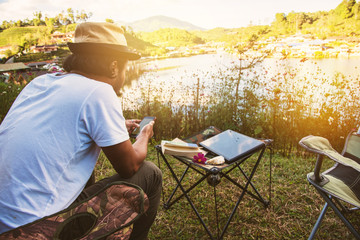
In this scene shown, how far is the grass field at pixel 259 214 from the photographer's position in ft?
6.10

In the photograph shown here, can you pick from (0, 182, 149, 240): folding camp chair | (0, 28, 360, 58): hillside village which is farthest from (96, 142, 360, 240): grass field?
(0, 28, 360, 58): hillside village

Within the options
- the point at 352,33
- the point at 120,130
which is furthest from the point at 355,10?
the point at 120,130

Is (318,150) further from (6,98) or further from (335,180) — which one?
(6,98)

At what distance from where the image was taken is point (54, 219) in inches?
31.8

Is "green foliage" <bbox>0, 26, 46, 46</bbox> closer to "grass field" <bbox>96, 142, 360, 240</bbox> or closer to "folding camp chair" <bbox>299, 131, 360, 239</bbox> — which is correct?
"grass field" <bbox>96, 142, 360, 240</bbox>

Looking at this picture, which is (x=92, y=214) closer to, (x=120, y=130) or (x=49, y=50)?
(x=120, y=130)

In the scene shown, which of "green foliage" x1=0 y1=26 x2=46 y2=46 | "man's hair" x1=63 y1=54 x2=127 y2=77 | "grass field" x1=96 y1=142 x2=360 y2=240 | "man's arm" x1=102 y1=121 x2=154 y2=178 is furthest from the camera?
"green foliage" x1=0 y1=26 x2=46 y2=46

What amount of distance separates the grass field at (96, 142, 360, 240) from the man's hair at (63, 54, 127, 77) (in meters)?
1.46

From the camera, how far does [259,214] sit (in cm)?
206

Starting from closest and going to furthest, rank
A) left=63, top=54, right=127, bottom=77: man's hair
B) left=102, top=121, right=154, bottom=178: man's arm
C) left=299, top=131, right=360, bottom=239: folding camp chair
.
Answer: left=102, top=121, right=154, bottom=178: man's arm < left=63, top=54, right=127, bottom=77: man's hair < left=299, top=131, right=360, bottom=239: folding camp chair

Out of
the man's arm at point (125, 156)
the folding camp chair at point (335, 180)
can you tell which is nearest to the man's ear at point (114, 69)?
the man's arm at point (125, 156)

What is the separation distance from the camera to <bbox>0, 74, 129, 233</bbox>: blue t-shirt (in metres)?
0.87

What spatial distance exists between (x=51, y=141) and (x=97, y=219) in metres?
A: 0.37

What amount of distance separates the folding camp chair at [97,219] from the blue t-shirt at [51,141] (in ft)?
0.49
